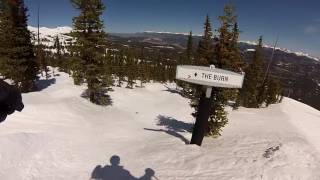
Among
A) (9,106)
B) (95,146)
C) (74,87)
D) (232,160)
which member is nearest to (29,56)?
(74,87)

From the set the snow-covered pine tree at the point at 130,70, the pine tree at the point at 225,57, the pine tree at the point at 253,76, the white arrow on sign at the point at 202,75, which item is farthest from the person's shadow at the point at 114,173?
the snow-covered pine tree at the point at 130,70

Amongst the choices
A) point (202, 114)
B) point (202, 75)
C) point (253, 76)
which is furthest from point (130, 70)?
point (202, 75)

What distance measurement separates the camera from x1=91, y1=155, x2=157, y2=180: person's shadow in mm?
13578

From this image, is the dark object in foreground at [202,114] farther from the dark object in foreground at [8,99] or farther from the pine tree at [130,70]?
the pine tree at [130,70]

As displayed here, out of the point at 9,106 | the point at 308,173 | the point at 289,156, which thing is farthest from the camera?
the point at 289,156

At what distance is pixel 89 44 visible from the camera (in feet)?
116

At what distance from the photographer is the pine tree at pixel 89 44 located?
35312 millimetres

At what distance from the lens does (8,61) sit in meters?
37.0

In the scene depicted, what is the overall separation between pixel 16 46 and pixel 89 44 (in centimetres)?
963

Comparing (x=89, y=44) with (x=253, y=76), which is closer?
(x=89, y=44)

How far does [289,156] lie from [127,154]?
26.5 feet

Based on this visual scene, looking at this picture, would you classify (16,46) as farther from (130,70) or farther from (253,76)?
(130,70)

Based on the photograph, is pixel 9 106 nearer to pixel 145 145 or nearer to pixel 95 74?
pixel 145 145

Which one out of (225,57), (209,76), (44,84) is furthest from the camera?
(44,84)
